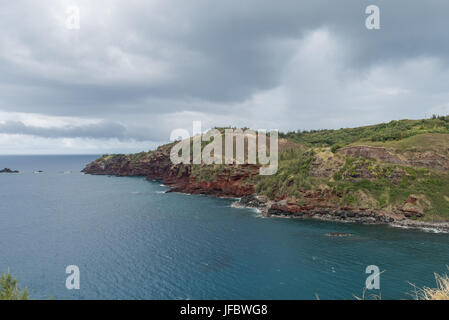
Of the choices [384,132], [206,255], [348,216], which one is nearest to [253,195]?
[348,216]

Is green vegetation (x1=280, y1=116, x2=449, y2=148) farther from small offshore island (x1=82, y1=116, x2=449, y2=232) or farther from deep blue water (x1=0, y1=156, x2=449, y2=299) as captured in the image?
deep blue water (x1=0, y1=156, x2=449, y2=299)

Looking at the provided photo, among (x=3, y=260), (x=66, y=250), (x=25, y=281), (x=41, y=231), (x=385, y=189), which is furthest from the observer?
(x=385, y=189)

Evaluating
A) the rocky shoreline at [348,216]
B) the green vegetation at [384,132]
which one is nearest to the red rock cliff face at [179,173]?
the rocky shoreline at [348,216]

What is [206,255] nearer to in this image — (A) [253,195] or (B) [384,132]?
(A) [253,195]

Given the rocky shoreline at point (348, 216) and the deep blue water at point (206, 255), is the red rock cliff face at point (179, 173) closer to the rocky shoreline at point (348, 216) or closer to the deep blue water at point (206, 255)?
the rocky shoreline at point (348, 216)

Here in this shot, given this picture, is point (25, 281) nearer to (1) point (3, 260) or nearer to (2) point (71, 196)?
(1) point (3, 260)
